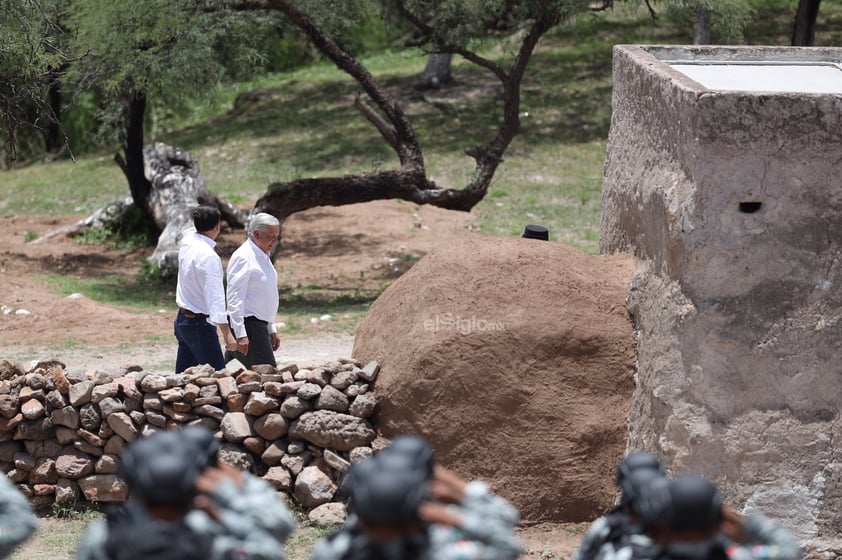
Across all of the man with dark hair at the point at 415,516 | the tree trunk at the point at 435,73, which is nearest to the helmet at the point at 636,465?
the man with dark hair at the point at 415,516

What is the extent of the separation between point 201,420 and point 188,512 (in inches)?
141

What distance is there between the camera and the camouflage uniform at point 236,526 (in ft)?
12.0

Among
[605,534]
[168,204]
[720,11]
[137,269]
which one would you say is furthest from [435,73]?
[605,534]

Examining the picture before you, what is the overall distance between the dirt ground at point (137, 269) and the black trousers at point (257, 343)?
201 centimetres

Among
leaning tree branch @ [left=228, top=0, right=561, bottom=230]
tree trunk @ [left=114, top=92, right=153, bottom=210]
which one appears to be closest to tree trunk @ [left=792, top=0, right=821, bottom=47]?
leaning tree branch @ [left=228, top=0, right=561, bottom=230]

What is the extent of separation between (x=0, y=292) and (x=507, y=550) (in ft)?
32.9

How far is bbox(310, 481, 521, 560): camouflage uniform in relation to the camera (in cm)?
368

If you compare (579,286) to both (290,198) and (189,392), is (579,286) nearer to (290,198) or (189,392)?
(189,392)

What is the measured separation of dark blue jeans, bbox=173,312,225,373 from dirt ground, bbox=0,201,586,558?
204 cm

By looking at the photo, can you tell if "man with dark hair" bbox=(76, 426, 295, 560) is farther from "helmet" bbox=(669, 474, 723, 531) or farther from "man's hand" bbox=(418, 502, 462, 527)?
"helmet" bbox=(669, 474, 723, 531)

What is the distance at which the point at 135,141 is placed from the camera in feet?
51.9

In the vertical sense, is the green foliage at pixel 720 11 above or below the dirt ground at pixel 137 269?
above

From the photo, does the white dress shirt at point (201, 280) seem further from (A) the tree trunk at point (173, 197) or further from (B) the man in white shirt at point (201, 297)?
(A) the tree trunk at point (173, 197)

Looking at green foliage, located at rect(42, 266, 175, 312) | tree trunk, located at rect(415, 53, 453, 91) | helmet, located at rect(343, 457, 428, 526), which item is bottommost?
green foliage, located at rect(42, 266, 175, 312)
